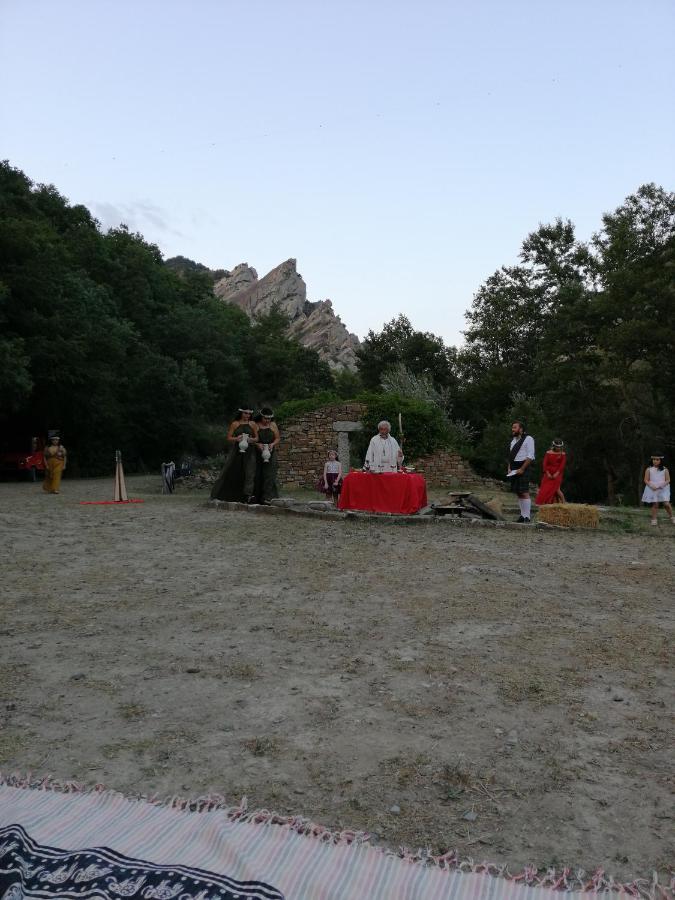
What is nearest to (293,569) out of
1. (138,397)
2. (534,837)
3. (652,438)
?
(534,837)

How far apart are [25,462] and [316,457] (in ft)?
35.6

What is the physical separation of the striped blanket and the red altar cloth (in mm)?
8933

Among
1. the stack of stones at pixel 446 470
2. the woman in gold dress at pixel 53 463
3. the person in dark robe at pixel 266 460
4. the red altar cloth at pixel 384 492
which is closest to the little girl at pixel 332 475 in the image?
the person in dark robe at pixel 266 460

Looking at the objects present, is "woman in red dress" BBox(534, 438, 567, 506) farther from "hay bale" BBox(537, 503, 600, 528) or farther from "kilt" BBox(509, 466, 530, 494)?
"hay bale" BBox(537, 503, 600, 528)

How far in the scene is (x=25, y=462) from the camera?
928 inches

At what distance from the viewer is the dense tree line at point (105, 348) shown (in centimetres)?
2272

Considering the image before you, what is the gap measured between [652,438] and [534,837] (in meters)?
24.6

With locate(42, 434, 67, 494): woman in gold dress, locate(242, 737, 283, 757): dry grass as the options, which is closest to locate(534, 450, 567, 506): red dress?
locate(242, 737, 283, 757): dry grass

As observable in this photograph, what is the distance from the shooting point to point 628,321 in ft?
77.9

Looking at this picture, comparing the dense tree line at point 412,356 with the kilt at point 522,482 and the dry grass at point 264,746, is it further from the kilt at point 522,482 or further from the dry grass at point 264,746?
the dry grass at point 264,746

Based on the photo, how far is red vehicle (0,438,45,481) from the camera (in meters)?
23.0

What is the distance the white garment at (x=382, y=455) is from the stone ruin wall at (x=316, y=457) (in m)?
9.97

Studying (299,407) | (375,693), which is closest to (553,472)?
(375,693)

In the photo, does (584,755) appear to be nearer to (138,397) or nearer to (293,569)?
(293,569)
